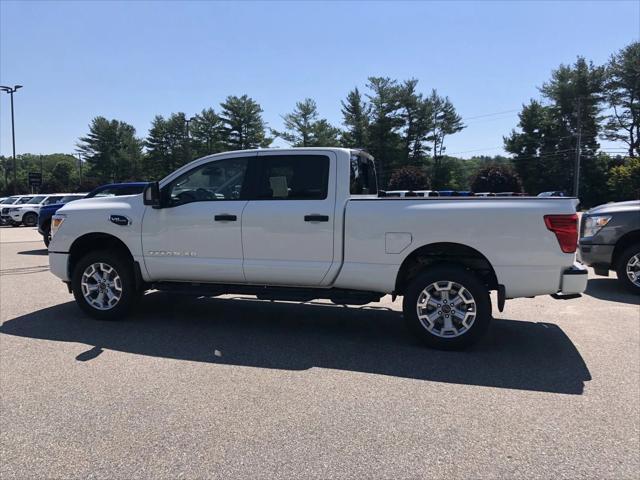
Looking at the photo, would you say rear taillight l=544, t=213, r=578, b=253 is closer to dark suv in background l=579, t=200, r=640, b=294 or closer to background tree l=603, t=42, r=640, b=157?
dark suv in background l=579, t=200, r=640, b=294

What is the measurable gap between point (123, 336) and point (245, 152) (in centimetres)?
250

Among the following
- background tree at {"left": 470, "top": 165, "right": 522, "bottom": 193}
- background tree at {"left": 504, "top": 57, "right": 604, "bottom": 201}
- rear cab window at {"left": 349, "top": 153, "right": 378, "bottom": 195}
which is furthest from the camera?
background tree at {"left": 504, "top": 57, "right": 604, "bottom": 201}

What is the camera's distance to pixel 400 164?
71.4 metres

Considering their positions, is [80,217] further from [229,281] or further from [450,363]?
[450,363]

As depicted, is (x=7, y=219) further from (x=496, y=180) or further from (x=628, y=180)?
(x=628, y=180)

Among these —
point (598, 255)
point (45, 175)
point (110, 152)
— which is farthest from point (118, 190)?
point (45, 175)

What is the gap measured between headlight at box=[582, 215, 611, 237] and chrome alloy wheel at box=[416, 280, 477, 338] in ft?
15.2

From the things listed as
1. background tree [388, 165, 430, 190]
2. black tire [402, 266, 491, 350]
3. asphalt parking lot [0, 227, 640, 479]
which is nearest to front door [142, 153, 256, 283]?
asphalt parking lot [0, 227, 640, 479]

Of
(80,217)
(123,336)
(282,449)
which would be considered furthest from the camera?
(80,217)

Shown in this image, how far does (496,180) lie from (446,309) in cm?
5423

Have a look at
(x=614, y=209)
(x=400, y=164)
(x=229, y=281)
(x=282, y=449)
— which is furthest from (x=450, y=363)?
(x=400, y=164)

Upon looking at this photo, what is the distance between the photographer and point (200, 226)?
18.9ft

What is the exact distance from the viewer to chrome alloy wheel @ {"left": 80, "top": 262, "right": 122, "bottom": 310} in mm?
6168

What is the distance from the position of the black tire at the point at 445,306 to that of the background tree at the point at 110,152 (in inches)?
3388
